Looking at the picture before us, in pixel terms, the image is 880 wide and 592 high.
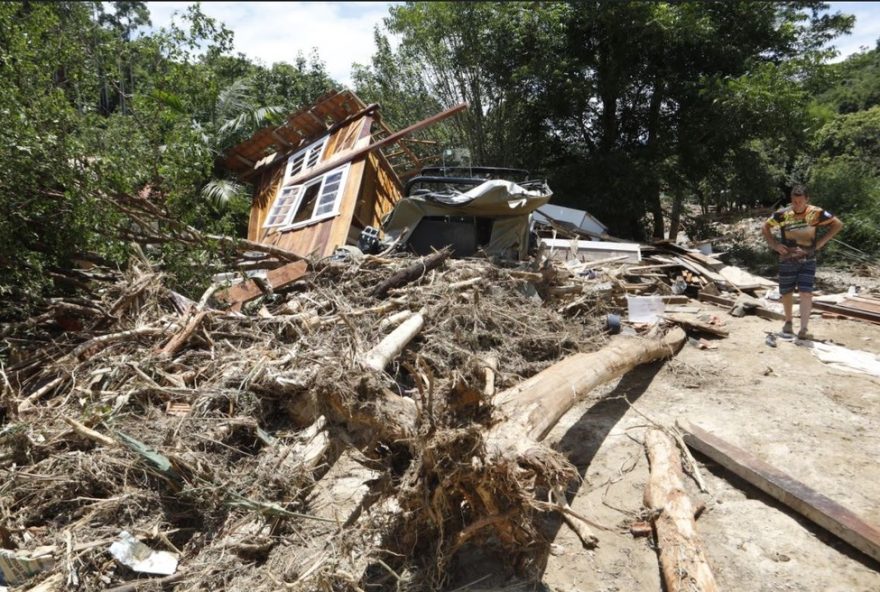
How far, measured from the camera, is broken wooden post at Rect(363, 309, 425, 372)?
3250 millimetres

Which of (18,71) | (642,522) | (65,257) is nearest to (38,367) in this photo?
(65,257)

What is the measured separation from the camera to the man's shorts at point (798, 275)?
5352 mm

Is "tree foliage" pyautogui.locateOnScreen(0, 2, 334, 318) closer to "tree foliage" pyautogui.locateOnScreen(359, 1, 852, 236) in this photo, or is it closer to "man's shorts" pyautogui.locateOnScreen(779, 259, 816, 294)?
"man's shorts" pyautogui.locateOnScreen(779, 259, 816, 294)

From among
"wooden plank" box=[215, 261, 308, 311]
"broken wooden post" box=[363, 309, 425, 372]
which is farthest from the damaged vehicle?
"broken wooden post" box=[363, 309, 425, 372]

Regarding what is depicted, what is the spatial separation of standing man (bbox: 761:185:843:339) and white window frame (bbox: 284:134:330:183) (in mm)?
7560

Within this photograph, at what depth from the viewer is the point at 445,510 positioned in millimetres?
2516

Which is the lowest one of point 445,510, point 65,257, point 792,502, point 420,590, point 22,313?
point 420,590

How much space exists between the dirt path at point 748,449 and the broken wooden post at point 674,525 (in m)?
0.12

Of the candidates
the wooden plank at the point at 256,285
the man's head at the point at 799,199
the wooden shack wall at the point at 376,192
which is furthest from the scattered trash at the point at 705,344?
the wooden shack wall at the point at 376,192

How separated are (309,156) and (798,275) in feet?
27.5

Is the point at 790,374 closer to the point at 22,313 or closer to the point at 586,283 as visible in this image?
the point at 586,283

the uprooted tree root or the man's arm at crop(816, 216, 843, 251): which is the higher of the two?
the man's arm at crop(816, 216, 843, 251)

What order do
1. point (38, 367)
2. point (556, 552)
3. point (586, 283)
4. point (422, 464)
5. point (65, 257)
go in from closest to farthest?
1. point (422, 464)
2. point (556, 552)
3. point (38, 367)
4. point (65, 257)
5. point (586, 283)

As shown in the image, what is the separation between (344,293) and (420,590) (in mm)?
3511
